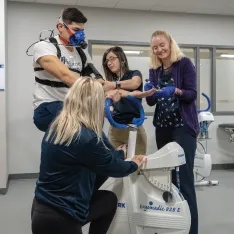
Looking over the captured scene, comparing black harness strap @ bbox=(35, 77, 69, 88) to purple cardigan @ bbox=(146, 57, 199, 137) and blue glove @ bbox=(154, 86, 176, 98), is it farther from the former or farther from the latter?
purple cardigan @ bbox=(146, 57, 199, 137)

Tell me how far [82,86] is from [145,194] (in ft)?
2.62

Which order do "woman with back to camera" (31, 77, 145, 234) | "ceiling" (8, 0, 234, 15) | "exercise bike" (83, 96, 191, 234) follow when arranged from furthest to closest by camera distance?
1. "ceiling" (8, 0, 234, 15)
2. "exercise bike" (83, 96, 191, 234)
3. "woman with back to camera" (31, 77, 145, 234)

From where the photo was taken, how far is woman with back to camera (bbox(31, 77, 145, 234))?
150cm

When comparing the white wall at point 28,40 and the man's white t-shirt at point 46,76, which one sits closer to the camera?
the man's white t-shirt at point 46,76

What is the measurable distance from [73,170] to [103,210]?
40 cm

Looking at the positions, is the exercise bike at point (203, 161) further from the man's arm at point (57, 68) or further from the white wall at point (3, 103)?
the man's arm at point (57, 68)

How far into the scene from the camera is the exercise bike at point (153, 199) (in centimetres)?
191

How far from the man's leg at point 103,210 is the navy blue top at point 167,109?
0.62 meters

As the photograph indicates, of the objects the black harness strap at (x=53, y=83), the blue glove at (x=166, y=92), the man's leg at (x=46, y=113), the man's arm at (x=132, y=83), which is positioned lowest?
the man's leg at (x=46, y=113)

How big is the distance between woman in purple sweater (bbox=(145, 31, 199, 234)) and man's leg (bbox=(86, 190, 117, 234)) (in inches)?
20.2

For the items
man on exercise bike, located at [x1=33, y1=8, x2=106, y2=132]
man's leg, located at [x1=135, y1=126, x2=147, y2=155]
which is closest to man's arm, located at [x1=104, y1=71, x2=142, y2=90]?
man's leg, located at [x1=135, y1=126, x2=147, y2=155]

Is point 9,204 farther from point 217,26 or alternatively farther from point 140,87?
point 217,26

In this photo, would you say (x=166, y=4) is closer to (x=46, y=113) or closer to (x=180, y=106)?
(x=180, y=106)

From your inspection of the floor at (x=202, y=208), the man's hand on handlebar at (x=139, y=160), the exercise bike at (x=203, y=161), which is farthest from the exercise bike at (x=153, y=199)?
the exercise bike at (x=203, y=161)
